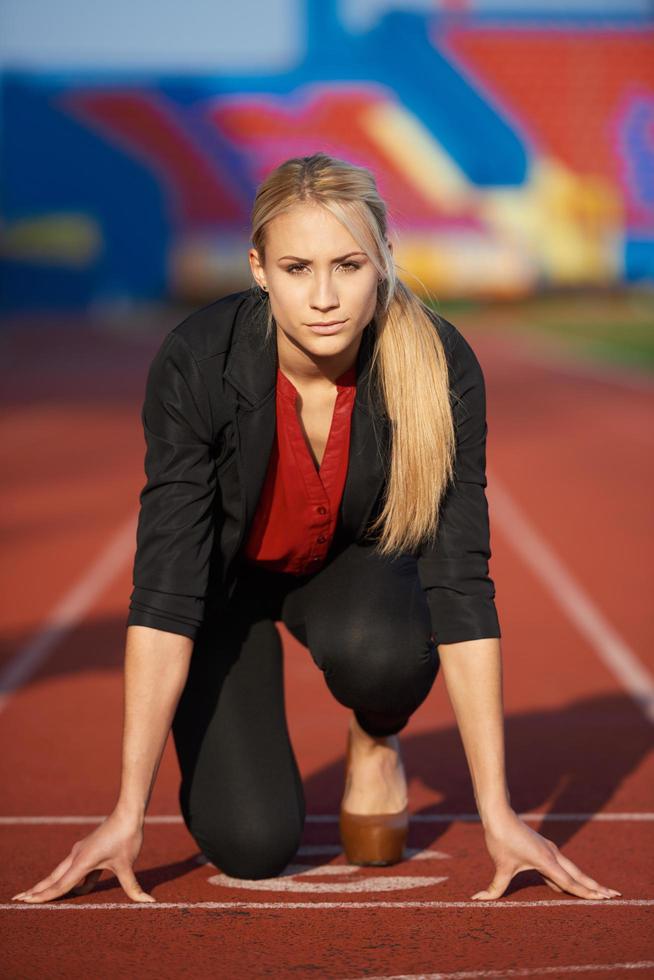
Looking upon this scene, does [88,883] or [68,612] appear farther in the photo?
[68,612]

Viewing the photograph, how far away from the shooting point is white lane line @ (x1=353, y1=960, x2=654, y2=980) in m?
3.04

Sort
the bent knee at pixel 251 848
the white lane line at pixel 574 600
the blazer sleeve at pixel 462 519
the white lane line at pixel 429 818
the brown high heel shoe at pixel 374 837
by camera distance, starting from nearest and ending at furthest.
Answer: the blazer sleeve at pixel 462 519, the bent knee at pixel 251 848, the brown high heel shoe at pixel 374 837, the white lane line at pixel 429 818, the white lane line at pixel 574 600

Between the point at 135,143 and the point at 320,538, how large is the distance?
3656 cm

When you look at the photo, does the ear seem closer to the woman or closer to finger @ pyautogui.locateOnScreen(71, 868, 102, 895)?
the woman

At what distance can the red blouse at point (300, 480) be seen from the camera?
11.8 ft

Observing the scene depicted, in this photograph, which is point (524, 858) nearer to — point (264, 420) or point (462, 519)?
point (462, 519)

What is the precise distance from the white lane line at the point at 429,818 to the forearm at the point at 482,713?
0.94 m

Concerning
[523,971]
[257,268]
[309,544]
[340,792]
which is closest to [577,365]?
[340,792]

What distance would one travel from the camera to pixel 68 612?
7.38m

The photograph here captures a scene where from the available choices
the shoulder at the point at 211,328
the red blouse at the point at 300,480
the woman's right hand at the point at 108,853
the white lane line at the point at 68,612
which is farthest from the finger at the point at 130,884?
the white lane line at the point at 68,612

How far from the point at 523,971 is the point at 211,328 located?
155cm

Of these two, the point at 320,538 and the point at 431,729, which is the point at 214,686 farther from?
the point at 431,729

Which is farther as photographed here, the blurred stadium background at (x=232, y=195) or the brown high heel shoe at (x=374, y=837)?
the blurred stadium background at (x=232, y=195)

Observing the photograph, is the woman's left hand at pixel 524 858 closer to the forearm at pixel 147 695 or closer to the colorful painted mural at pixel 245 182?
the forearm at pixel 147 695
